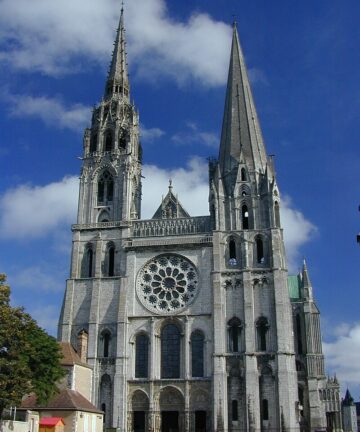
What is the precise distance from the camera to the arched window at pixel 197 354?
46656mm

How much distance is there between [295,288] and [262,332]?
1304 centimetres

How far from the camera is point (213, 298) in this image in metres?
47.7

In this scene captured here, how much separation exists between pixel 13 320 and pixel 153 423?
1793 cm

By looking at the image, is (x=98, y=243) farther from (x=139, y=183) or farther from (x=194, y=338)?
(x=194, y=338)

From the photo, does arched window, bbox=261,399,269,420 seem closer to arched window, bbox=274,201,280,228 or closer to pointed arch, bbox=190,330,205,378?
pointed arch, bbox=190,330,205,378

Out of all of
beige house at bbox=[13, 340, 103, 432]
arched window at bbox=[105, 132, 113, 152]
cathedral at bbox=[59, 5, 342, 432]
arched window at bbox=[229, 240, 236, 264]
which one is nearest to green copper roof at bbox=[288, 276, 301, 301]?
cathedral at bbox=[59, 5, 342, 432]

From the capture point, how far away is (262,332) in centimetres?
4662

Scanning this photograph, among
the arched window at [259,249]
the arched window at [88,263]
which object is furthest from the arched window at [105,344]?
the arched window at [259,249]

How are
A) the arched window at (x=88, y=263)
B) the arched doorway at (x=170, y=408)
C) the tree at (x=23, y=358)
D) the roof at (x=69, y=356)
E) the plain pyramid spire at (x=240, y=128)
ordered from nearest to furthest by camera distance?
the tree at (x=23, y=358) < the roof at (x=69, y=356) < the arched doorway at (x=170, y=408) < the arched window at (x=88, y=263) < the plain pyramid spire at (x=240, y=128)

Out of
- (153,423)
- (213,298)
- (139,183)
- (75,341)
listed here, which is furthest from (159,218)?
(153,423)

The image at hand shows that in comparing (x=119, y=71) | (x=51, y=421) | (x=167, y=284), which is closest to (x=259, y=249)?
(x=167, y=284)

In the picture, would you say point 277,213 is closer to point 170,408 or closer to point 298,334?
point 298,334

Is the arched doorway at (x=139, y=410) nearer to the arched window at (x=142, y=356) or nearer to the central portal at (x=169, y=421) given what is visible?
the central portal at (x=169, y=421)

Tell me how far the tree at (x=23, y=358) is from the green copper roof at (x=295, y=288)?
27.9 metres
